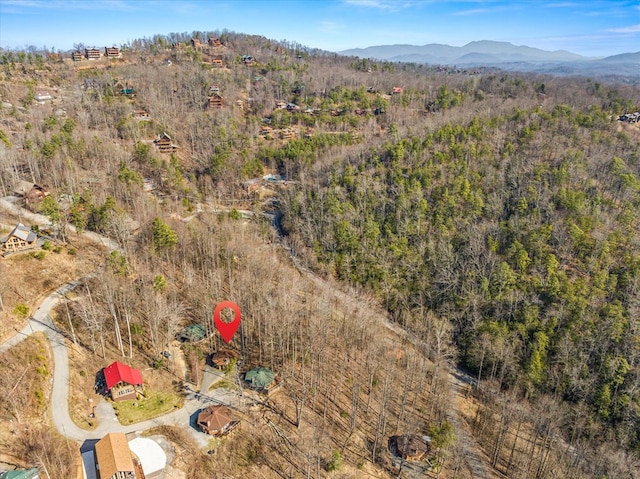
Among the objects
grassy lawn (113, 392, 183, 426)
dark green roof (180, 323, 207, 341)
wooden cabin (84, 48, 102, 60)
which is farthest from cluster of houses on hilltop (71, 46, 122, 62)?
grassy lawn (113, 392, 183, 426)

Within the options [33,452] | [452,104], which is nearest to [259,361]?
[33,452]

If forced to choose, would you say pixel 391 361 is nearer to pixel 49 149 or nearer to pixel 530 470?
pixel 530 470

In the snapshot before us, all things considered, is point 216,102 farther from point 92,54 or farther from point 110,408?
point 110,408

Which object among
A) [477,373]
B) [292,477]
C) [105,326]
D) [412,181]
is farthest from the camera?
[412,181]

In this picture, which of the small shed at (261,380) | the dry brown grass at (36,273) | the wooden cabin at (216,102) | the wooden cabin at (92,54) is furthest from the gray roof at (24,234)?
the wooden cabin at (92,54)

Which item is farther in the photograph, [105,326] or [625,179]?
[625,179]
